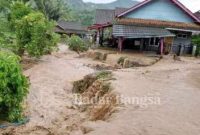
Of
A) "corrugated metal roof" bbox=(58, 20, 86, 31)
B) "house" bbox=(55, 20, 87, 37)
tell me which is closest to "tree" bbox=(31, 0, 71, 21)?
"corrugated metal roof" bbox=(58, 20, 86, 31)

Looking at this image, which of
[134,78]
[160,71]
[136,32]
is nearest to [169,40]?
[136,32]

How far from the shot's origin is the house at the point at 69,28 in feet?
199

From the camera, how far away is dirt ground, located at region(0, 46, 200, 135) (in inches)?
384

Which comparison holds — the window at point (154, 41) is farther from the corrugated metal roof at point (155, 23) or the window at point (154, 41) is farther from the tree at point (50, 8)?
the tree at point (50, 8)

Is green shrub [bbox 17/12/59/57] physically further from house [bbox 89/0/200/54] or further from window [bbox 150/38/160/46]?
window [bbox 150/38/160/46]

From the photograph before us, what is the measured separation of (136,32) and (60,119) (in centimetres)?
1635

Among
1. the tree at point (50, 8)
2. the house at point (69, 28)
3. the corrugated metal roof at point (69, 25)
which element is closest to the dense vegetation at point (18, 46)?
the tree at point (50, 8)

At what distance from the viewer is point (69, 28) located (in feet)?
201

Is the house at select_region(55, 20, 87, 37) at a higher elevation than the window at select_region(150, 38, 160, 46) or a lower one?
lower

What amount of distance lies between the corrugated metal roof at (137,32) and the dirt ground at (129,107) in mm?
5898

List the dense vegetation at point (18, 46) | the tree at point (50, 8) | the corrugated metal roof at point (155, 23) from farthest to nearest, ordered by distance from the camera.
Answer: the tree at point (50, 8), the corrugated metal roof at point (155, 23), the dense vegetation at point (18, 46)

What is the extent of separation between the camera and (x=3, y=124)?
11453 millimetres

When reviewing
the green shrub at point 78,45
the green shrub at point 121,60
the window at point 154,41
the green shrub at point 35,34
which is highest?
the green shrub at point 35,34

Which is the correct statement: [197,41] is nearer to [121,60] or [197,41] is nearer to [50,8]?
[121,60]
